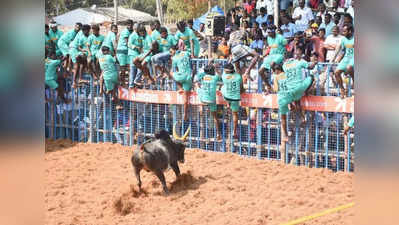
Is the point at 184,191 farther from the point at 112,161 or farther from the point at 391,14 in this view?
the point at 391,14

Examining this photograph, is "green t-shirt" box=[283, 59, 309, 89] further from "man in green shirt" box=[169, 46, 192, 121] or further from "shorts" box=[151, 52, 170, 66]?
"shorts" box=[151, 52, 170, 66]

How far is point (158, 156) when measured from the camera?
1037 centimetres

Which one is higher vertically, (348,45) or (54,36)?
(54,36)

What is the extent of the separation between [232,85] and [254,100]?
0.56 meters

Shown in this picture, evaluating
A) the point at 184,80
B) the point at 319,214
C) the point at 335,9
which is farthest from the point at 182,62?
the point at 335,9

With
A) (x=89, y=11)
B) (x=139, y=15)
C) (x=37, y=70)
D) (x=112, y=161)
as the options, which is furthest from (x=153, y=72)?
(x=139, y=15)

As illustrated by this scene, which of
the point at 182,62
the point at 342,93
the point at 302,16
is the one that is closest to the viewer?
the point at 342,93

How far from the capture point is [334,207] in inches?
364

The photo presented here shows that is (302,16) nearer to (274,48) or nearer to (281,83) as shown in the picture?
(274,48)

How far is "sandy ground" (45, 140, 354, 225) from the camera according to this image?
932 centimetres

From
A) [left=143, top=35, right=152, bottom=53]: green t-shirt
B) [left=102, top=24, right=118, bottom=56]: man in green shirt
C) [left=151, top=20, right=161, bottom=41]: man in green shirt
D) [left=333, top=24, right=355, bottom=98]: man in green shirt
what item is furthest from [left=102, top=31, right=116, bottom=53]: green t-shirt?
[left=333, top=24, right=355, bottom=98]: man in green shirt

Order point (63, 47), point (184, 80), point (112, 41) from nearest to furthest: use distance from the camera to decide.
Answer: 1. point (184, 80)
2. point (112, 41)
3. point (63, 47)

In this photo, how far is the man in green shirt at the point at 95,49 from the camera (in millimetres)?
14188

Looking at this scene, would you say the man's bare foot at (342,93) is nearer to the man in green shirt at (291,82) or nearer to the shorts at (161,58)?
the man in green shirt at (291,82)
